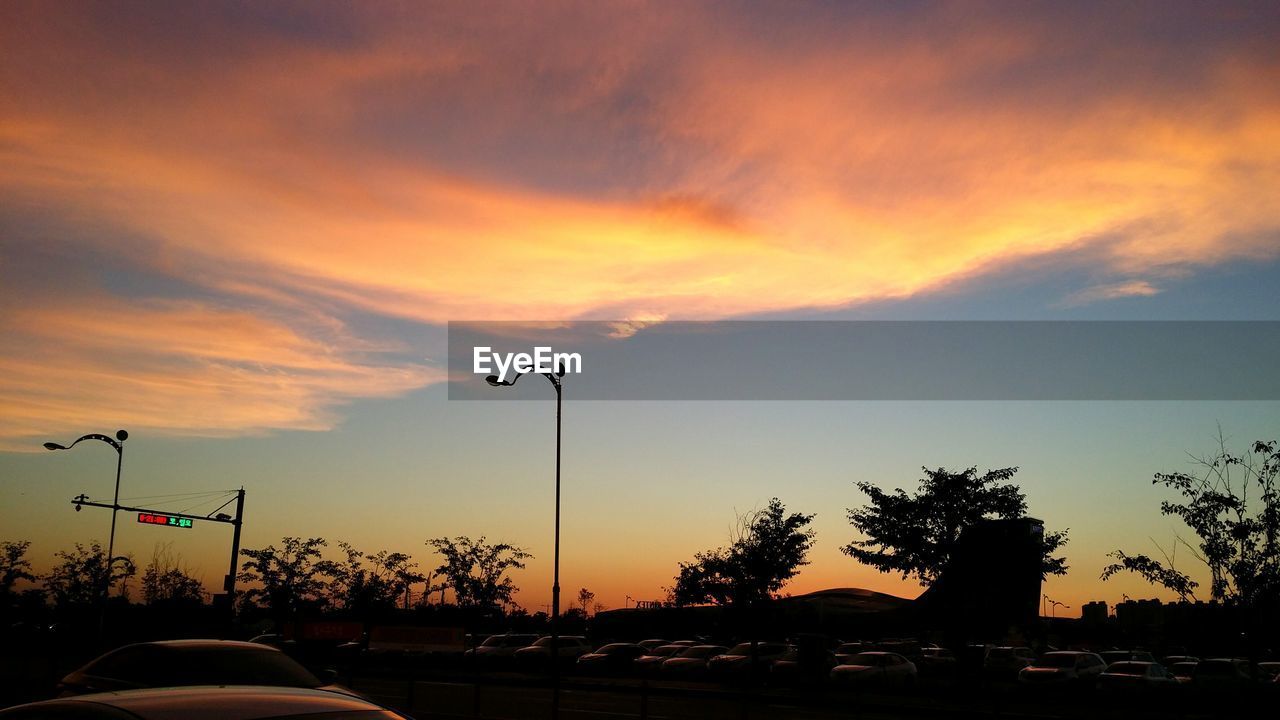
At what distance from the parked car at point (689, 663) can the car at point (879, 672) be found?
6.50 m

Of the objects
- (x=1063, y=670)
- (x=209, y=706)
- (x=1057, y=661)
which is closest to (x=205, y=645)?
(x=209, y=706)

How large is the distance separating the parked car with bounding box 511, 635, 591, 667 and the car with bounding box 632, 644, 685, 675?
176 inches

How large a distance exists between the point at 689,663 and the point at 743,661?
8.66 feet

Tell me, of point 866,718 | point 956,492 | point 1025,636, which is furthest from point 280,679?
point 1025,636

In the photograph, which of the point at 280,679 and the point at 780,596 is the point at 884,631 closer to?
the point at 780,596

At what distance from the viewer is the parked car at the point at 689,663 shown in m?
43.1

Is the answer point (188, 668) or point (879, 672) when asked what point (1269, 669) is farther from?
point (188, 668)

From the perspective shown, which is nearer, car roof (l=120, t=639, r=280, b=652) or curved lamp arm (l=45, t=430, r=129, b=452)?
car roof (l=120, t=639, r=280, b=652)

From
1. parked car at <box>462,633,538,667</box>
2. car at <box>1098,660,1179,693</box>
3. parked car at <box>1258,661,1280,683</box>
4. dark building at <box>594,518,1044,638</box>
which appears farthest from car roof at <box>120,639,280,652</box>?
parked car at <box>462,633,538,667</box>

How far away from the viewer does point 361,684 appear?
110 ft

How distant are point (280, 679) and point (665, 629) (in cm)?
7552

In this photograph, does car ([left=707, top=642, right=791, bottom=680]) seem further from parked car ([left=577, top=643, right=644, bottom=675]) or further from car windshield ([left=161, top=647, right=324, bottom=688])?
car windshield ([left=161, top=647, right=324, bottom=688])

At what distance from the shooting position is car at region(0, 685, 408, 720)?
4.46 metres

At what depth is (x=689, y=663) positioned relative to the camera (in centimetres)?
4400
